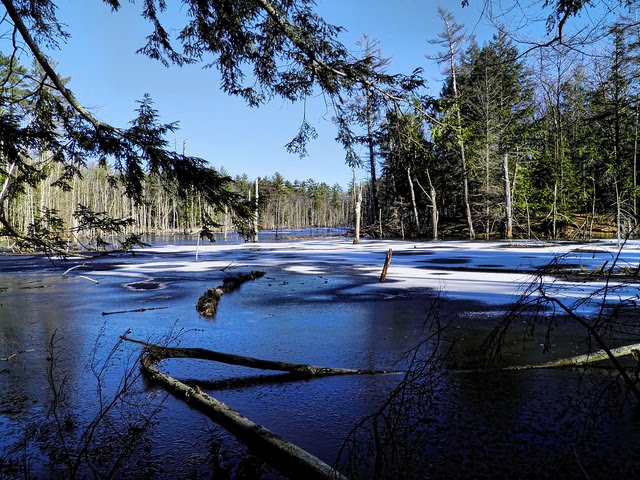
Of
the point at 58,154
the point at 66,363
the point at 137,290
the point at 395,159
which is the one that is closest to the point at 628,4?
the point at 395,159

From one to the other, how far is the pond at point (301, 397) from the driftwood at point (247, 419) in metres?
0.10

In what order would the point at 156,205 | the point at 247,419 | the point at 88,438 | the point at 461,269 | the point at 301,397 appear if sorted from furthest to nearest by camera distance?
1. the point at 156,205
2. the point at 461,269
3. the point at 301,397
4. the point at 247,419
5. the point at 88,438

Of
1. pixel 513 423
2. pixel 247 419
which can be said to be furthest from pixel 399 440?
pixel 513 423

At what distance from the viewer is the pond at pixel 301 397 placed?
3.18 meters

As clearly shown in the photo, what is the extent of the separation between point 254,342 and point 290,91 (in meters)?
3.97

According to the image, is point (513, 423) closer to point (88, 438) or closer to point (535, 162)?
point (88, 438)

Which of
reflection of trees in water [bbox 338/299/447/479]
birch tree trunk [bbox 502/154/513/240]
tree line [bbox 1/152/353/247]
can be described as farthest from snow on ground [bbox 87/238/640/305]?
birch tree trunk [bbox 502/154/513/240]

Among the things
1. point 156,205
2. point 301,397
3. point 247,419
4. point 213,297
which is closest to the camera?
point 247,419

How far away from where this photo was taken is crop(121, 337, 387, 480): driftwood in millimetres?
2799

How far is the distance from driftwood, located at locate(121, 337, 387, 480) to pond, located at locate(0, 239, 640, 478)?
0.10 metres

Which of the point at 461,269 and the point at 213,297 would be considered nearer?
the point at 213,297

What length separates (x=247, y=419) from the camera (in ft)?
11.5

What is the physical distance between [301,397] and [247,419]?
107cm

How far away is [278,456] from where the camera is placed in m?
3.11
